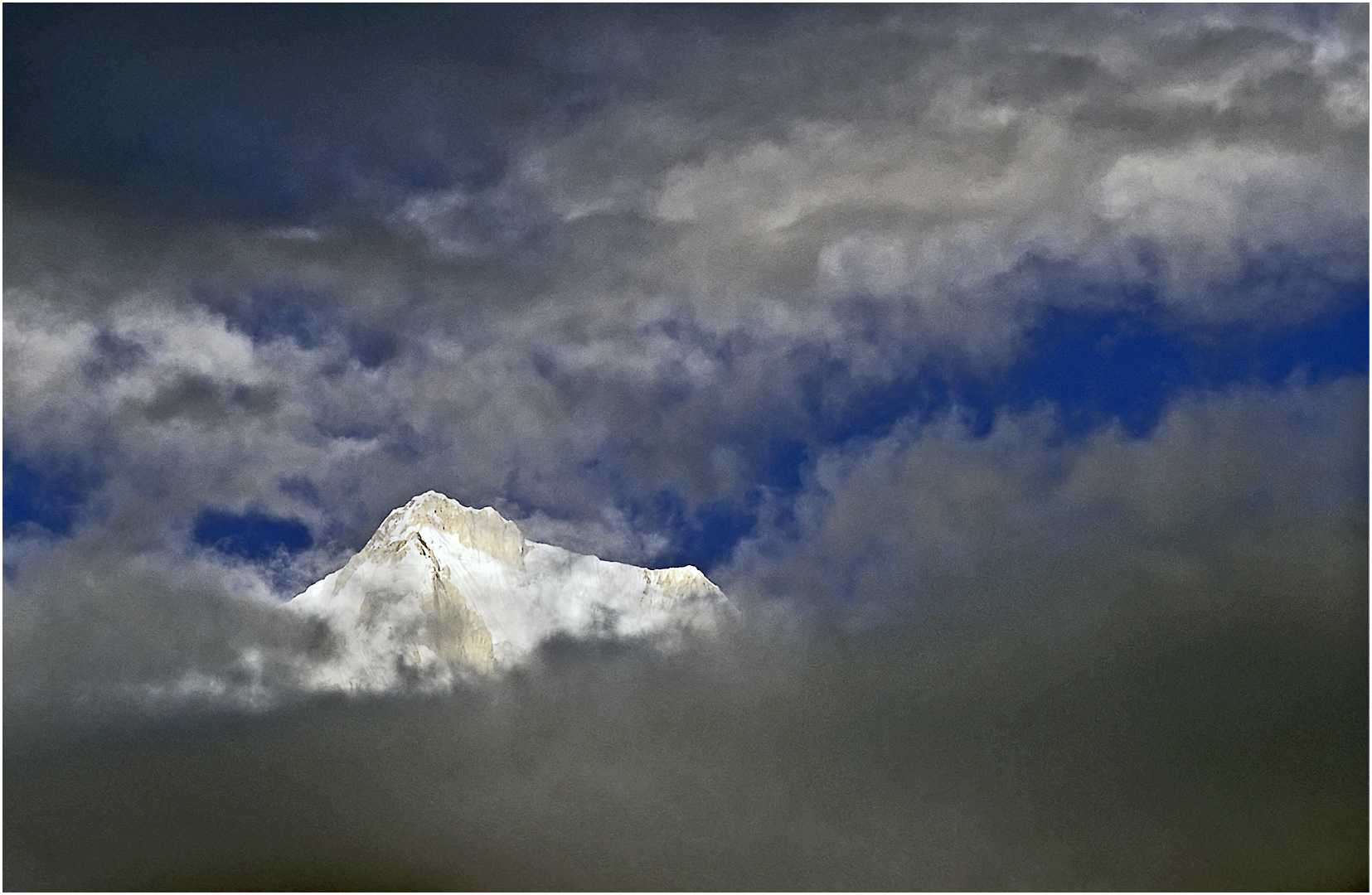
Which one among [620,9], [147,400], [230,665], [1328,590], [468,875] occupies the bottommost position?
[468,875]

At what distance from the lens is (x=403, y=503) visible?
419 inches

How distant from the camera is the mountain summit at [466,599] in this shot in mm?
10539

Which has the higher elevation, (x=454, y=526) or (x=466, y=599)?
(x=454, y=526)

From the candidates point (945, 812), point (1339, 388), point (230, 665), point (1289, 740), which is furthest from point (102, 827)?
point (1339, 388)

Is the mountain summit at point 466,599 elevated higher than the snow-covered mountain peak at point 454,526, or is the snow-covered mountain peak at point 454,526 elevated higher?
the snow-covered mountain peak at point 454,526

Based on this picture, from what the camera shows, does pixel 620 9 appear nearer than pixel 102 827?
No

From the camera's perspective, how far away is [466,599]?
35.2 ft

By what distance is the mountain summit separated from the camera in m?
10.5

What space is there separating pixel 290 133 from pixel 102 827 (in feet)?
19.3

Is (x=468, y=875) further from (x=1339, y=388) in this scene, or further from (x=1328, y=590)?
(x=1339, y=388)

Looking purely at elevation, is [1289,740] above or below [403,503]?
below

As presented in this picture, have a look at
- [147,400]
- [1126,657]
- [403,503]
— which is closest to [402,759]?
[403,503]

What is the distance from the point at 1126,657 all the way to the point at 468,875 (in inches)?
224

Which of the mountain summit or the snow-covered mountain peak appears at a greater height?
the snow-covered mountain peak
